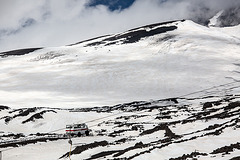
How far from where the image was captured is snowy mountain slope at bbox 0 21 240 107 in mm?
91062

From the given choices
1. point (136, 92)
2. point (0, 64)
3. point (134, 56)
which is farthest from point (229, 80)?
point (0, 64)

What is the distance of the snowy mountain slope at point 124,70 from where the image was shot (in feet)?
299

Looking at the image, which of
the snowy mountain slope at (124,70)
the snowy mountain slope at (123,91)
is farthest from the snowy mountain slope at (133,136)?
the snowy mountain slope at (124,70)

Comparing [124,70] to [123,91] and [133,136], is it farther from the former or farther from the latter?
[133,136]

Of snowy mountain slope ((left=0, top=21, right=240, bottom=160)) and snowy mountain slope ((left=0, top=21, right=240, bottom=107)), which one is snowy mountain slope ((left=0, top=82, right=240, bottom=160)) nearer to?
snowy mountain slope ((left=0, top=21, right=240, bottom=160))

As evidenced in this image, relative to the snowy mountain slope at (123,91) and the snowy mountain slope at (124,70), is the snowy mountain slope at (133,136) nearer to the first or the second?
the snowy mountain slope at (123,91)

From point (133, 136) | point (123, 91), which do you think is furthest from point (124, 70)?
point (133, 136)

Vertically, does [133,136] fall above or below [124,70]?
below

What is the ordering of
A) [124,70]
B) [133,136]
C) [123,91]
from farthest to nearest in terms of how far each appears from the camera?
1. [124,70]
2. [123,91]
3. [133,136]

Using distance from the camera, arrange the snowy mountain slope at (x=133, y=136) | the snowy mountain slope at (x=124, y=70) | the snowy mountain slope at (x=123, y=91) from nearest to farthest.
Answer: the snowy mountain slope at (x=133, y=136) → the snowy mountain slope at (x=123, y=91) → the snowy mountain slope at (x=124, y=70)

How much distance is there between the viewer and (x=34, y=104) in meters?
82.2

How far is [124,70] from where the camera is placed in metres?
114

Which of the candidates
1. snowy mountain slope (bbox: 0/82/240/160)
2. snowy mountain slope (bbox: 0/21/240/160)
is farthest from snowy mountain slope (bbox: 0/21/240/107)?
snowy mountain slope (bbox: 0/82/240/160)

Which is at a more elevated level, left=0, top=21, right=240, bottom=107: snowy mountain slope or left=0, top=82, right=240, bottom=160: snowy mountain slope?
left=0, top=21, right=240, bottom=107: snowy mountain slope
